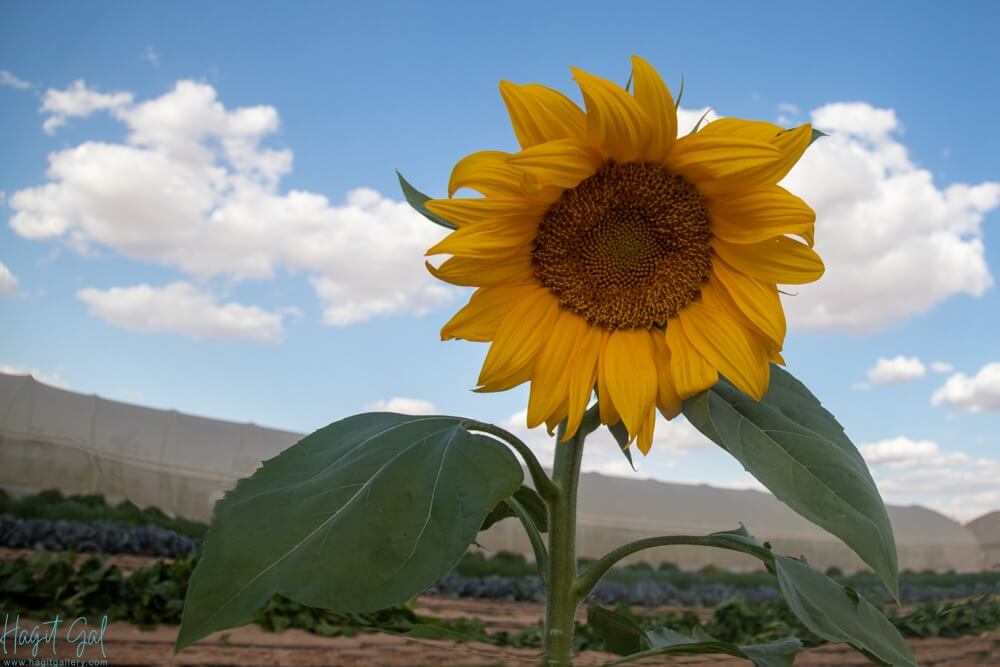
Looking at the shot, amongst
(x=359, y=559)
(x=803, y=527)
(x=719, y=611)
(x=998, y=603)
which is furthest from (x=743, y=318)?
(x=803, y=527)

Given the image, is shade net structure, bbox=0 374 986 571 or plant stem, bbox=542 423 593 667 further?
shade net structure, bbox=0 374 986 571

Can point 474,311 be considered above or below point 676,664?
above

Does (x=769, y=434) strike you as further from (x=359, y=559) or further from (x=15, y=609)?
(x=15, y=609)

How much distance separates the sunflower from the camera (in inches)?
40.6

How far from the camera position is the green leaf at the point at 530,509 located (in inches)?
43.6

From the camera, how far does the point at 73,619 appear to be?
2715mm

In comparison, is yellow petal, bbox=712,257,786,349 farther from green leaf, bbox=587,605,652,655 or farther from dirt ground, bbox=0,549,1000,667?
dirt ground, bbox=0,549,1000,667

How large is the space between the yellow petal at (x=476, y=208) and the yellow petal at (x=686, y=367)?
25 centimetres

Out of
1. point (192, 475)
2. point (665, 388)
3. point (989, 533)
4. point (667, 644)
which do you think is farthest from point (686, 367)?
point (989, 533)

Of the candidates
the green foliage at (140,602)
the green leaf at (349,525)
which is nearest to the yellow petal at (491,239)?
the green leaf at (349,525)

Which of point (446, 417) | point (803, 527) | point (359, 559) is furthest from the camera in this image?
point (803, 527)

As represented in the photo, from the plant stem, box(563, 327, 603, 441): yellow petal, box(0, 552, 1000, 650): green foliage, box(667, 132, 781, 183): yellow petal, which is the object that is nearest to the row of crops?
box(0, 552, 1000, 650): green foliage

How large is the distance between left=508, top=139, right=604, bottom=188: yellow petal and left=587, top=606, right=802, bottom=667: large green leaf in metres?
0.57

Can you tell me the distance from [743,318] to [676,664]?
48 cm
